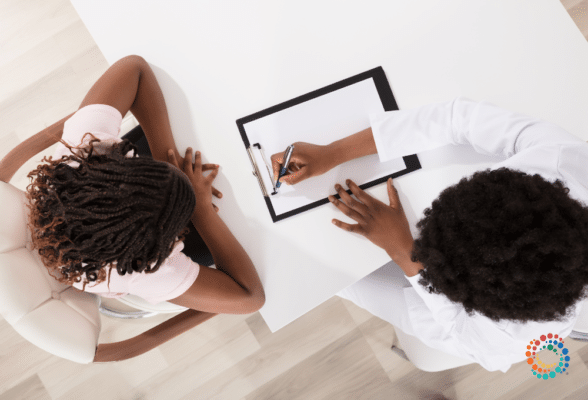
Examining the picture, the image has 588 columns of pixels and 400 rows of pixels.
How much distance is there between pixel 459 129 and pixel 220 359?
128 cm

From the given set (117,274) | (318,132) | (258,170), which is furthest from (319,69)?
(117,274)

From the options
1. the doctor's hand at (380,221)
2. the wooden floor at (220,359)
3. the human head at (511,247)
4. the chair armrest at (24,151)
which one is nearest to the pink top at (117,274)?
the chair armrest at (24,151)

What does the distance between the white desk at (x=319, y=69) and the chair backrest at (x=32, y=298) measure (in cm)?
38

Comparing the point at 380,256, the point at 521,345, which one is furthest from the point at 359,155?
the point at 521,345

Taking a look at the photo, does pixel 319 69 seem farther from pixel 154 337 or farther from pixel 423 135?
pixel 154 337

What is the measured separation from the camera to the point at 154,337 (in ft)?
3.07

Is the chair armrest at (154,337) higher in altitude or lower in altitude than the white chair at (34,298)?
lower

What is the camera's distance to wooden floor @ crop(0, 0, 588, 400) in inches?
56.5

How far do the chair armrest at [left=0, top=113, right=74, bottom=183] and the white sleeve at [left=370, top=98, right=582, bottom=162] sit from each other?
79 cm

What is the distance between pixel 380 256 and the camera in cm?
88

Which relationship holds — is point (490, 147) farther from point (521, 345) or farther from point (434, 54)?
point (521, 345)

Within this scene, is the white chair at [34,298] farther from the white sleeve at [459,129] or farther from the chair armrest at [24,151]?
the white sleeve at [459,129]

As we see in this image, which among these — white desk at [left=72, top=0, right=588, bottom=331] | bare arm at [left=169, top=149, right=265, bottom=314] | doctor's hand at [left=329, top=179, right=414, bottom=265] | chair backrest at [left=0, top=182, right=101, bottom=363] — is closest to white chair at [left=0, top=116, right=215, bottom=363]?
chair backrest at [left=0, top=182, right=101, bottom=363]

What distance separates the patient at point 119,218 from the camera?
591 millimetres
